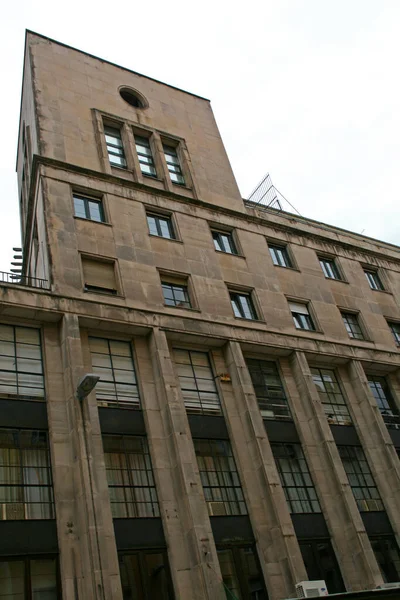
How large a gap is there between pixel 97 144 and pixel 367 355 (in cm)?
1699

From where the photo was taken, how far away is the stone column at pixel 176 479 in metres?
18.0

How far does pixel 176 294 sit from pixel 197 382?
4.38 meters

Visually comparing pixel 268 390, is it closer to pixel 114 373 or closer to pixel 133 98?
pixel 114 373

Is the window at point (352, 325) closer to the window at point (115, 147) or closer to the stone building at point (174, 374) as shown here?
the stone building at point (174, 374)

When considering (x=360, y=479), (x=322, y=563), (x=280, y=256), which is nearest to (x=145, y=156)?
(x=280, y=256)

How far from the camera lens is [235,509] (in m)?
20.8

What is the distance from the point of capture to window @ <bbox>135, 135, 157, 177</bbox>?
101 ft

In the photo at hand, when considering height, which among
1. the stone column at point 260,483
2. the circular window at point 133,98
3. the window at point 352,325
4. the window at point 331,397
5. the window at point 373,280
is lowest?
the stone column at point 260,483

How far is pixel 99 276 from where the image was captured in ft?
80.2

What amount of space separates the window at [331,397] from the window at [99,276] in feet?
33.6

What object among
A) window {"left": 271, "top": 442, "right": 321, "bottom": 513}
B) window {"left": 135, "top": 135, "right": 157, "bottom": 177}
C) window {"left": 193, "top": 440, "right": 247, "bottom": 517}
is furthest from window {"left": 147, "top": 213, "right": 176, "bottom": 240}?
window {"left": 271, "top": 442, "right": 321, "bottom": 513}

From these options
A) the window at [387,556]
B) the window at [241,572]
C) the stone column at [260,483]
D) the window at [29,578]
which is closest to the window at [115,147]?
the stone column at [260,483]

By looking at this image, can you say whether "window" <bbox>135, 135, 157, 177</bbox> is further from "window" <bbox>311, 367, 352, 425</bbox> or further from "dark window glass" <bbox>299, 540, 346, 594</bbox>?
"dark window glass" <bbox>299, 540, 346, 594</bbox>

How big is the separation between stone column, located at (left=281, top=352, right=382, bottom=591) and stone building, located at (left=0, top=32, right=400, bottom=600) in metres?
0.07
